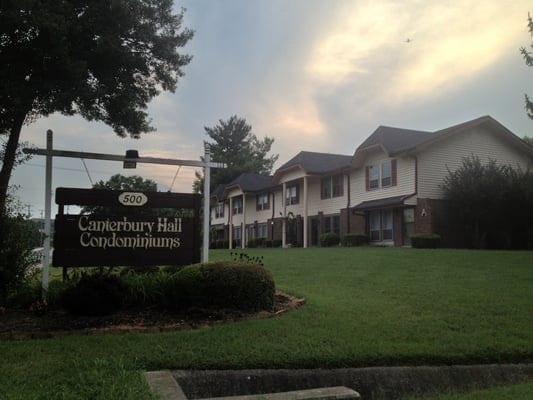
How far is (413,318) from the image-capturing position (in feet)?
26.2

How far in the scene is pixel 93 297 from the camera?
7.51 metres

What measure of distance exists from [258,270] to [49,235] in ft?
11.3

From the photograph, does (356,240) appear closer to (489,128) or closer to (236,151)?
(489,128)

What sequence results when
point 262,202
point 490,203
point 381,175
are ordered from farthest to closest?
point 262,202 → point 381,175 → point 490,203

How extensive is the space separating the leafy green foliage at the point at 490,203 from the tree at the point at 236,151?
131 feet

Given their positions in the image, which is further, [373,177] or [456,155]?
[373,177]

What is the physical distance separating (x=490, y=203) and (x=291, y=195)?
17.6 m

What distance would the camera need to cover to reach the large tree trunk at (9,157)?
28.9 feet

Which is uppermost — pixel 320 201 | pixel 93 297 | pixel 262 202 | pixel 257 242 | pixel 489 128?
pixel 489 128

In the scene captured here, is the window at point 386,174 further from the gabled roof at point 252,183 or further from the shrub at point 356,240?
the gabled roof at point 252,183

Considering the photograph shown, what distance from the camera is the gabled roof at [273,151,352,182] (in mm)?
36062

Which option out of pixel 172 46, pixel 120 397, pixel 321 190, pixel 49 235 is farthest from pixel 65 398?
pixel 321 190

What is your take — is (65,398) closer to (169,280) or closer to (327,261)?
(169,280)

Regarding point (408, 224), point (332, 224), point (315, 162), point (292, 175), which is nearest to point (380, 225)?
point (408, 224)
